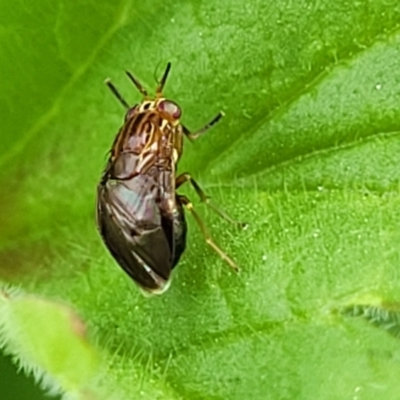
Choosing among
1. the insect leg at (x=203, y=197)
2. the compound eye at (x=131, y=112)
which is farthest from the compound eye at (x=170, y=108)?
the insect leg at (x=203, y=197)

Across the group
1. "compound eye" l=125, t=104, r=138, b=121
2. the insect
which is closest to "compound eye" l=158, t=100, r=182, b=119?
the insect

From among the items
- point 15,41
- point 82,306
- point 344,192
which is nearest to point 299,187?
point 344,192

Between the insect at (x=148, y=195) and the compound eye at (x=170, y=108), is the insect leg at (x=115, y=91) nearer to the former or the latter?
the insect at (x=148, y=195)

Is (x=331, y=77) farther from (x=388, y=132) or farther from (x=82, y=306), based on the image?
(x=82, y=306)

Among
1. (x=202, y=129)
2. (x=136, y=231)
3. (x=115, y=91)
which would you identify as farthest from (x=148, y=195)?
(x=115, y=91)

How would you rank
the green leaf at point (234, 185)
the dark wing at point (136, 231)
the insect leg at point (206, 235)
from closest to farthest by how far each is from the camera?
the green leaf at point (234, 185) < the insect leg at point (206, 235) < the dark wing at point (136, 231)

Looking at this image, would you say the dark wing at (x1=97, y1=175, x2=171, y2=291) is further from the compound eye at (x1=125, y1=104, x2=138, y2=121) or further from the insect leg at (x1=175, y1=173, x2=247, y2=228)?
the compound eye at (x1=125, y1=104, x2=138, y2=121)

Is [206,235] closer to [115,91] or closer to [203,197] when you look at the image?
[203,197]
